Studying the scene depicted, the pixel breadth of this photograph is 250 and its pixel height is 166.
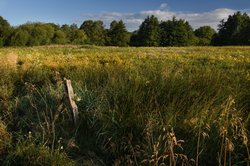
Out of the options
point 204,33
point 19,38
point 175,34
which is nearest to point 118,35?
point 175,34

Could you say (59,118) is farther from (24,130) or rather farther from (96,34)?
(96,34)

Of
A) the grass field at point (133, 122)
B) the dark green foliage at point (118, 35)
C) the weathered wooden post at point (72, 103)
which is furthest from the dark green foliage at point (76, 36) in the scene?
the weathered wooden post at point (72, 103)

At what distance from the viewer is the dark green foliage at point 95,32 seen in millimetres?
96338

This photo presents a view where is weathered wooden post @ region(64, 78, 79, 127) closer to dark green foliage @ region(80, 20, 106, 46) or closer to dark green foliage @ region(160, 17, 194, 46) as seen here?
dark green foliage @ region(160, 17, 194, 46)

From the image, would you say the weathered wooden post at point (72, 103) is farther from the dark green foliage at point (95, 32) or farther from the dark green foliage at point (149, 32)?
the dark green foliage at point (95, 32)

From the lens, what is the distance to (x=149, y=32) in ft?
299

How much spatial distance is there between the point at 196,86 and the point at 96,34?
9323 cm

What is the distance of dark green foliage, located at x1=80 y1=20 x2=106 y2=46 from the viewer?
96.3 meters

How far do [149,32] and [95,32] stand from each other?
603 inches

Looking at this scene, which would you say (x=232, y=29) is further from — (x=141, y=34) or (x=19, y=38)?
(x=19, y=38)

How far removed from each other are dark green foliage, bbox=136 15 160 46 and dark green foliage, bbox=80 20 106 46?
8.37m

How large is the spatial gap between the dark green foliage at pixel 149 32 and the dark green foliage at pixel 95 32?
8368mm

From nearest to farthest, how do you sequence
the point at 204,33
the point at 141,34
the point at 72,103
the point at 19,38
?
the point at 72,103 < the point at 19,38 < the point at 141,34 < the point at 204,33

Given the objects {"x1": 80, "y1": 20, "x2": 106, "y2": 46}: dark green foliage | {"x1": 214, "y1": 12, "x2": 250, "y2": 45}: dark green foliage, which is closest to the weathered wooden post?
{"x1": 214, "y1": 12, "x2": 250, "y2": 45}: dark green foliage
